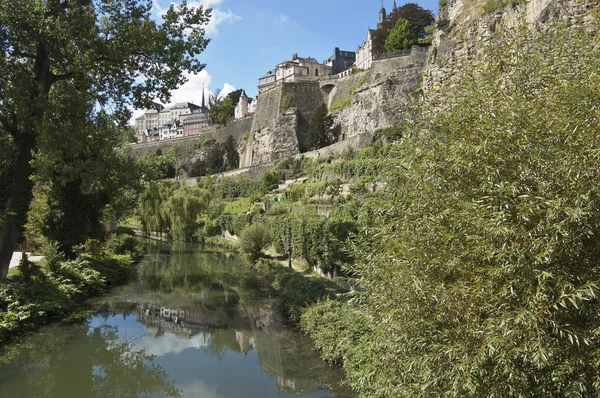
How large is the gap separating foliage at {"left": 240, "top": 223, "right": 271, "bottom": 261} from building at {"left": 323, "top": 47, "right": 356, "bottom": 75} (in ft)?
182

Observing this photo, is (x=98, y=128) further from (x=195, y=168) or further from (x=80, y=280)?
(x=195, y=168)

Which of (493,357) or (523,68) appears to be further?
(523,68)

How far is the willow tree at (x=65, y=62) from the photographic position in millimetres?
12172

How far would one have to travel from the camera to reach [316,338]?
40.4 feet

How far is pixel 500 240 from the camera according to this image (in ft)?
14.3

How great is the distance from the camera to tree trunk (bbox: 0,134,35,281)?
44.0 feet

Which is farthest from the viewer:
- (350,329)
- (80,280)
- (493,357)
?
(80,280)

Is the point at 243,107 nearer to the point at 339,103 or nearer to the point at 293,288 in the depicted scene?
the point at 339,103

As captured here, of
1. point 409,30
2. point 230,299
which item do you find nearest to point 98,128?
point 230,299

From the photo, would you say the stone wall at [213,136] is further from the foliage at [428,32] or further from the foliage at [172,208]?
the foliage at [428,32]

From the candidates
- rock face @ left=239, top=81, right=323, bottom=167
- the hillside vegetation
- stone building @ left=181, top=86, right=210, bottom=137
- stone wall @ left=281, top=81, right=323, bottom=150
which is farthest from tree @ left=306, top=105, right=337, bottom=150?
stone building @ left=181, top=86, right=210, bottom=137

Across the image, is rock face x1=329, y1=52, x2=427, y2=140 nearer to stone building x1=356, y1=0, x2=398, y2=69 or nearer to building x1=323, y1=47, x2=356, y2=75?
stone building x1=356, y1=0, x2=398, y2=69

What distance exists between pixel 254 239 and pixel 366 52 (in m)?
42.7

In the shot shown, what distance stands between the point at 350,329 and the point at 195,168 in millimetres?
58028
